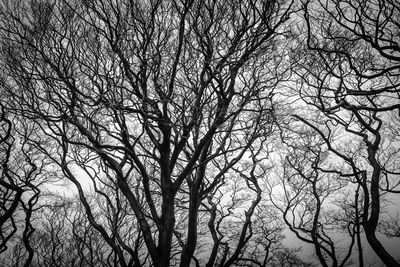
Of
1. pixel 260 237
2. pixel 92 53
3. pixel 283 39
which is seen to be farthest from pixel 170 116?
pixel 260 237

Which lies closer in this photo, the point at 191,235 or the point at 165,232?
the point at 165,232

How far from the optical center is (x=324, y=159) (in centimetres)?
Answer: 1070

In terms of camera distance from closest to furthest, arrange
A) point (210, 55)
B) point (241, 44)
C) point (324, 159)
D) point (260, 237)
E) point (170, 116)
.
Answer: point (210, 55) < point (241, 44) < point (170, 116) < point (324, 159) < point (260, 237)

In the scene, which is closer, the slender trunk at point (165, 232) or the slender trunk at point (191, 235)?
the slender trunk at point (165, 232)

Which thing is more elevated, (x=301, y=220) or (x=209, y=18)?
(x=209, y=18)

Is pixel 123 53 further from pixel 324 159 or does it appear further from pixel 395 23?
pixel 324 159

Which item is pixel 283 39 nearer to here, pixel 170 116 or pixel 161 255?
pixel 170 116

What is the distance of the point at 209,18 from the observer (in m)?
5.62

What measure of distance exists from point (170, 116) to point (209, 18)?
2500 mm

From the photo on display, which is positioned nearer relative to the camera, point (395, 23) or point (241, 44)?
point (395, 23)

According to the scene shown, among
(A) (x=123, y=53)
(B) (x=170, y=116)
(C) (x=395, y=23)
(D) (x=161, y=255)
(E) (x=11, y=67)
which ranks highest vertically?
(E) (x=11, y=67)

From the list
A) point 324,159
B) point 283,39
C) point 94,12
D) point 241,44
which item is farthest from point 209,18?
point 324,159

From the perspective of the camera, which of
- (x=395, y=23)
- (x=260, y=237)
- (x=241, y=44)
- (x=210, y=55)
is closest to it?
(x=395, y=23)

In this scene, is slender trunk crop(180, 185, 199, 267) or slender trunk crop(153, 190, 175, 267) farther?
slender trunk crop(180, 185, 199, 267)
